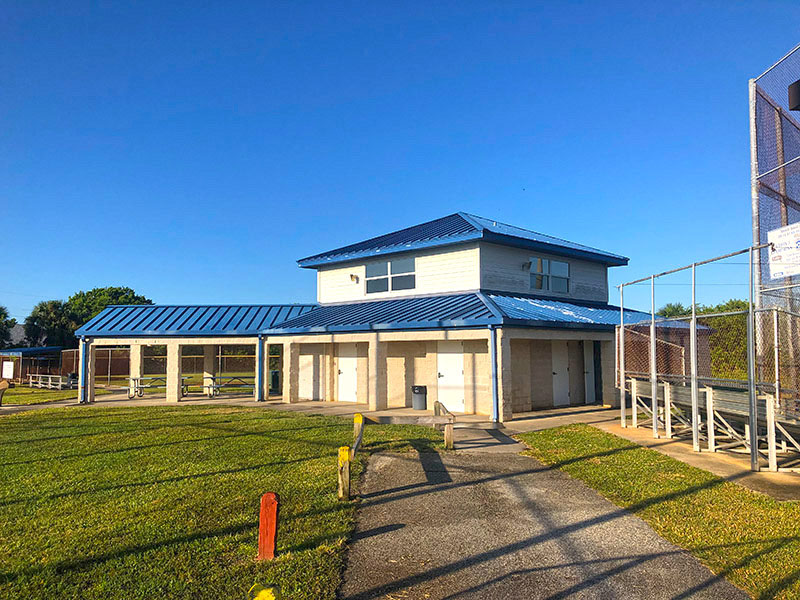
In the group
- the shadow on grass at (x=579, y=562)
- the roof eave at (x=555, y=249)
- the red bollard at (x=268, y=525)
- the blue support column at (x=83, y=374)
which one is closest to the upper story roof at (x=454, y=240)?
the roof eave at (x=555, y=249)

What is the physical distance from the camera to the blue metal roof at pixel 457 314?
16.0m

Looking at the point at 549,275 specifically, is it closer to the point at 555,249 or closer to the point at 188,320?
the point at 555,249

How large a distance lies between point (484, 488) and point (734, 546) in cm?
346

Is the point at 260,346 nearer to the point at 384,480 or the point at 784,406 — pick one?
the point at 384,480

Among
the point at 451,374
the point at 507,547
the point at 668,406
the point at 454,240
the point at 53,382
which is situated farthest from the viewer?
the point at 53,382

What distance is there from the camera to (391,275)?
2158 cm

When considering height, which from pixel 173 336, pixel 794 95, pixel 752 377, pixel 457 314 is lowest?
pixel 752 377

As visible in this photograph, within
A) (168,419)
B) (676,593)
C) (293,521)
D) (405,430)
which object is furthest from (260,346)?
(676,593)

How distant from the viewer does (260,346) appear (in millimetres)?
22000

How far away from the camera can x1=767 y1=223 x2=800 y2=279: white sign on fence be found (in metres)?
8.38

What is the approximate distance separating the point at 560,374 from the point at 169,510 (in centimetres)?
1542

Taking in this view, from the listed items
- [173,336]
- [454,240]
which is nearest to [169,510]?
[454,240]

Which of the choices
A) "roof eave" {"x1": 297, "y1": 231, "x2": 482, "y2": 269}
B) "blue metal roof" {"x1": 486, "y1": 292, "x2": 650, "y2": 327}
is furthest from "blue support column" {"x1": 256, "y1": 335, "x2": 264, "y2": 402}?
"blue metal roof" {"x1": 486, "y1": 292, "x2": 650, "y2": 327}

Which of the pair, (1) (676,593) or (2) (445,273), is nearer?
(1) (676,593)
